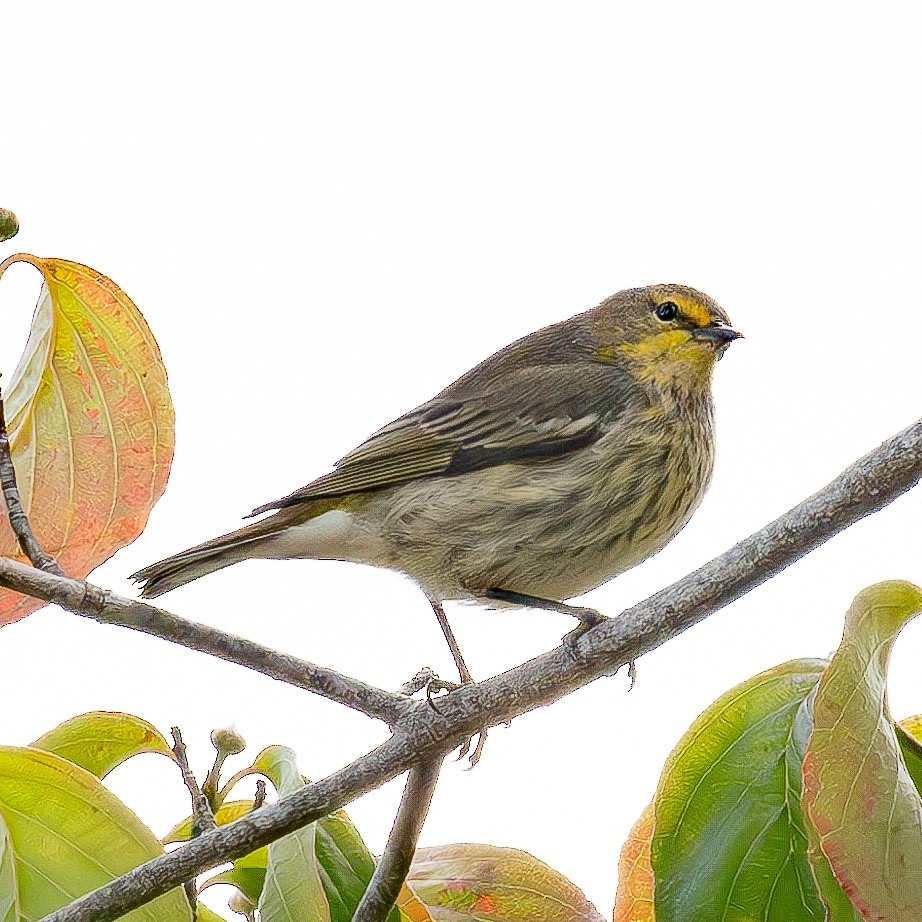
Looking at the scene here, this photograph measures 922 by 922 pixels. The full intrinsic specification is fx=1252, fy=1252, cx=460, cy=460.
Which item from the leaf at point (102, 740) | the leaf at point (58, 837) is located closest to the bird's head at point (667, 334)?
the leaf at point (102, 740)

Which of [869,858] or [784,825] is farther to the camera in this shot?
[784,825]

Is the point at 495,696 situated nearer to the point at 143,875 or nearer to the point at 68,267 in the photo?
the point at 143,875

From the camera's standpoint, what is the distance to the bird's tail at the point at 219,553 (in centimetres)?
368

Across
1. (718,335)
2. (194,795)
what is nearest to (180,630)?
(194,795)

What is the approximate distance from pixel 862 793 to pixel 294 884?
1.01 metres

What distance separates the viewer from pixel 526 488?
4.07 m

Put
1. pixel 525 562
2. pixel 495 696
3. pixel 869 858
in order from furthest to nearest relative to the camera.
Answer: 1. pixel 525 562
2. pixel 495 696
3. pixel 869 858

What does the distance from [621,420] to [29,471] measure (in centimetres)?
211

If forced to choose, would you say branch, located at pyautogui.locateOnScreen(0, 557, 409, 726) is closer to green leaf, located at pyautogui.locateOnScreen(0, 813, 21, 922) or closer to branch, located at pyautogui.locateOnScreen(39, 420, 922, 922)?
branch, located at pyautogui.locateOnScreen(39, 420, 922, 922)

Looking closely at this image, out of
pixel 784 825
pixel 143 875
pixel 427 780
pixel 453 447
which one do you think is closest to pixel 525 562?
pixel 453 447

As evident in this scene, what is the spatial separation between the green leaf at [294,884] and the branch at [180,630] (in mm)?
325

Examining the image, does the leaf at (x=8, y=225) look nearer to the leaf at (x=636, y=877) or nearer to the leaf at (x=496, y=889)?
the leaf at (x=496, y=889)

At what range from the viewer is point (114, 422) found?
9.15 ft

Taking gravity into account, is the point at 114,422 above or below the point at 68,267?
below
